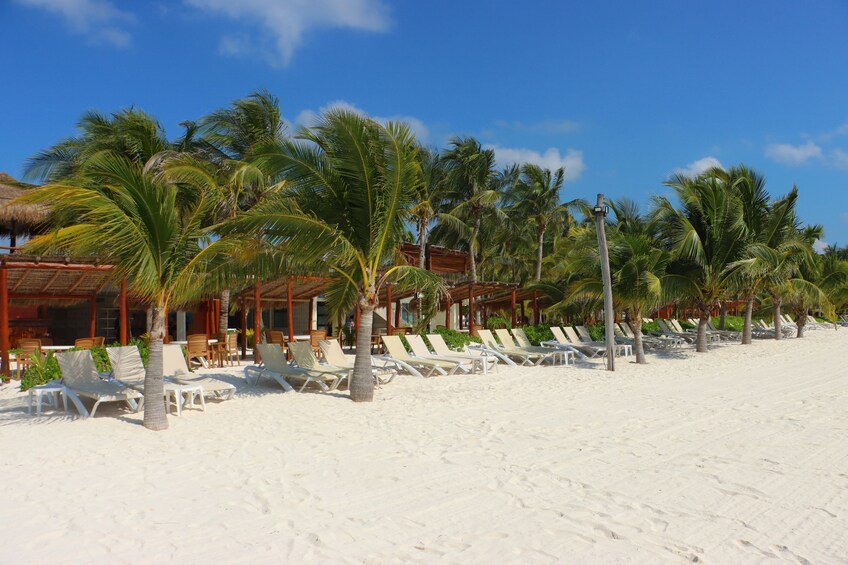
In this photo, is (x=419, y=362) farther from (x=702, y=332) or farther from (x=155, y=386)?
(x=702, y=332)

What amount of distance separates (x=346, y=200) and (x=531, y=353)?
7518 mm

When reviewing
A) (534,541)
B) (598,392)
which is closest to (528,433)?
(534,541)

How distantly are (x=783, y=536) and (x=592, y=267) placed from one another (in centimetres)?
1209

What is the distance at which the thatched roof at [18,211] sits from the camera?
1420 cm

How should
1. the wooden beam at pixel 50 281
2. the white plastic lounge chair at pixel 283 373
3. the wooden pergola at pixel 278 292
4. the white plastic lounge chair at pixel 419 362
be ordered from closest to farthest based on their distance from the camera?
the white plastic lounge chair at pixel 283 373 → the white plastic lounge chair at pixel 419 362 → the wooden beam at pixel 50 281 → the wooden pergola at pixel 278 292

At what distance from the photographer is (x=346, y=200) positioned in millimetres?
8430

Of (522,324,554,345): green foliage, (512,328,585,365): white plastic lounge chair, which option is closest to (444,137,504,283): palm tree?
(522,324,554,345): green foliage

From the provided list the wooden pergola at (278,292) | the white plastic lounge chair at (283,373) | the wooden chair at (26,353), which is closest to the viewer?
the white plastic lounge chair at (283,373)

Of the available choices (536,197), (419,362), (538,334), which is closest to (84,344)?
(419,362)

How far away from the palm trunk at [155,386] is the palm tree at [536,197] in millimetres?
24401

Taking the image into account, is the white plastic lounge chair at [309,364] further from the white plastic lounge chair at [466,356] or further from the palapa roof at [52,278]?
the palapa roof at [52,278]

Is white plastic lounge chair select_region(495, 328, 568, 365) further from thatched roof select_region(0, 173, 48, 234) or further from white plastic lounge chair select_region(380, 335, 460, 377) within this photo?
thatched roof select_region(0, 173, 48, 234)

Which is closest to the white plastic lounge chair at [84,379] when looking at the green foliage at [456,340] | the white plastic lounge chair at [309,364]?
the white plastic lounge chair at [309,364]

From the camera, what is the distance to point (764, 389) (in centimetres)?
927
